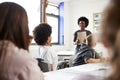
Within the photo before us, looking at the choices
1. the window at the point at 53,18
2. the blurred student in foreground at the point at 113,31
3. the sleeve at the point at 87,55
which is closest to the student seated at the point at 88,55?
the sleeve at the point at 87,55

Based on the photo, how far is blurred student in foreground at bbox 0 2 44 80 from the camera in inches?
38.8

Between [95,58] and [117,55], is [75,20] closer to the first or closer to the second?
[95,58]

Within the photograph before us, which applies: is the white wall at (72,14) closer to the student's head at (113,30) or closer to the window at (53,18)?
the window at (53,18)

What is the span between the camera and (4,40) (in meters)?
1.05

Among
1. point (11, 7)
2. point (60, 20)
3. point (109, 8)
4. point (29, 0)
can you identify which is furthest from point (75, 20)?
point (109, 8)

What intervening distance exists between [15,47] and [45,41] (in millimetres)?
1156

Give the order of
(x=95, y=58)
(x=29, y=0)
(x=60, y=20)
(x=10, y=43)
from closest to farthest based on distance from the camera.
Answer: (x=10, y=43)
(x=95, y=58)
(x=29, y=0)
(x=60, y=20)

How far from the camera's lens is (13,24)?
3.54 ft

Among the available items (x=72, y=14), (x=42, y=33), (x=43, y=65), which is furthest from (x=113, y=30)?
(x=72, y=14)

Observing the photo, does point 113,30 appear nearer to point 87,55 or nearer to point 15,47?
point 15,47

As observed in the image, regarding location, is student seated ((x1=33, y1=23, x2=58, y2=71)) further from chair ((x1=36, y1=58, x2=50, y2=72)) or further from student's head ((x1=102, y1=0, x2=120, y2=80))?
student's head ((x1=102, y1=0, x2=120, y2=80))

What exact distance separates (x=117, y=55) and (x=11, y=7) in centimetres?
85

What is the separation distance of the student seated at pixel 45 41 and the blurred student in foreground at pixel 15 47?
1022mm

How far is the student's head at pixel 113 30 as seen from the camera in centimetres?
34
